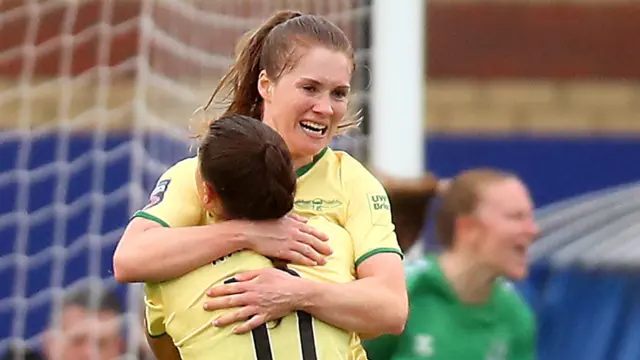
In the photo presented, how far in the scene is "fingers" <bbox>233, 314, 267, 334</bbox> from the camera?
2053 mm

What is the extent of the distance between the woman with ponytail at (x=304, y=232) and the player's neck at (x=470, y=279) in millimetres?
1743

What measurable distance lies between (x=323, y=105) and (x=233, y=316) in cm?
36

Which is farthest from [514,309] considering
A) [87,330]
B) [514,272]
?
[87,330]

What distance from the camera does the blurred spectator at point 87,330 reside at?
452 cm

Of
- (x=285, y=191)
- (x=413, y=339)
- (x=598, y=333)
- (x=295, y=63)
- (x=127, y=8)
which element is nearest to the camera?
(x=285, y=191)

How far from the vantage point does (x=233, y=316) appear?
2053 millimetres

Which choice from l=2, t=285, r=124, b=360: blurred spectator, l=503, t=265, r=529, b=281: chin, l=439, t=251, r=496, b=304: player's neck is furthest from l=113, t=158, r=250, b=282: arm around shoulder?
l=2, t=285, r=124, b=360: blurred spectator

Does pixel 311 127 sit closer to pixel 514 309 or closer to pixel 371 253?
pixel 371 253

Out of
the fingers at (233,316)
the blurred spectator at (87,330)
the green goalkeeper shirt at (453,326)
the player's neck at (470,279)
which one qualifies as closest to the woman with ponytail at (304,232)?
the fingers at (233,316)

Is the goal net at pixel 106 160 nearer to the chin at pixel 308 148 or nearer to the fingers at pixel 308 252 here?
the chin at pixel 308 148

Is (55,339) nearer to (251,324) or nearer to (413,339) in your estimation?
(413,339)

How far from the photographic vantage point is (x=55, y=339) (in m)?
4.67

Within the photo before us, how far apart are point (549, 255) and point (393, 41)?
1.20 metres

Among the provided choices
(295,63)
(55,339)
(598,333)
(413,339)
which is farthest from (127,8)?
(295,63)
